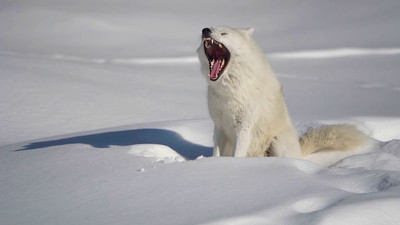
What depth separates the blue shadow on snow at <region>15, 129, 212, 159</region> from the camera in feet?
15.5

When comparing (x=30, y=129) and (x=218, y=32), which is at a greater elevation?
(x=218, y=32)

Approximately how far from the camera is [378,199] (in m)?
2.65

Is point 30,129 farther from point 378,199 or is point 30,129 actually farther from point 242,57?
point 378,199

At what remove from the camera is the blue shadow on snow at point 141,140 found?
15.5 ft

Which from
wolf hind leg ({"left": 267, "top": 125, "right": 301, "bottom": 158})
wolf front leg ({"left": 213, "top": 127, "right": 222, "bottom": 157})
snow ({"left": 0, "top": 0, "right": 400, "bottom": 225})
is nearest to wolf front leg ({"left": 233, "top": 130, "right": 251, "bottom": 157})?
wolf front leg ({"left": 213, "top": 127, "right": 222, "bottom": 157})

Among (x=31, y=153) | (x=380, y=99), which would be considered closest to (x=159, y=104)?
(x=380, y=99)

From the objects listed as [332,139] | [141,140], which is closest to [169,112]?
[141,140]

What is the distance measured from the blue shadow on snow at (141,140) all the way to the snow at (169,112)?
0.02m

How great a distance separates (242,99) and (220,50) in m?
0.41

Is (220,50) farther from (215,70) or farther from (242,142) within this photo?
(242,142)

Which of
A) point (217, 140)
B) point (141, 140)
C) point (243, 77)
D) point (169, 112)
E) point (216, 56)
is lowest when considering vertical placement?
point (169, 112)

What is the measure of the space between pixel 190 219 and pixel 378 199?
0.87 meters

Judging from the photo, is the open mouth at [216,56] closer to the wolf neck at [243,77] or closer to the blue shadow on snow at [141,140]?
the wolf neck at [243,77]

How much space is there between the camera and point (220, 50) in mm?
4195
